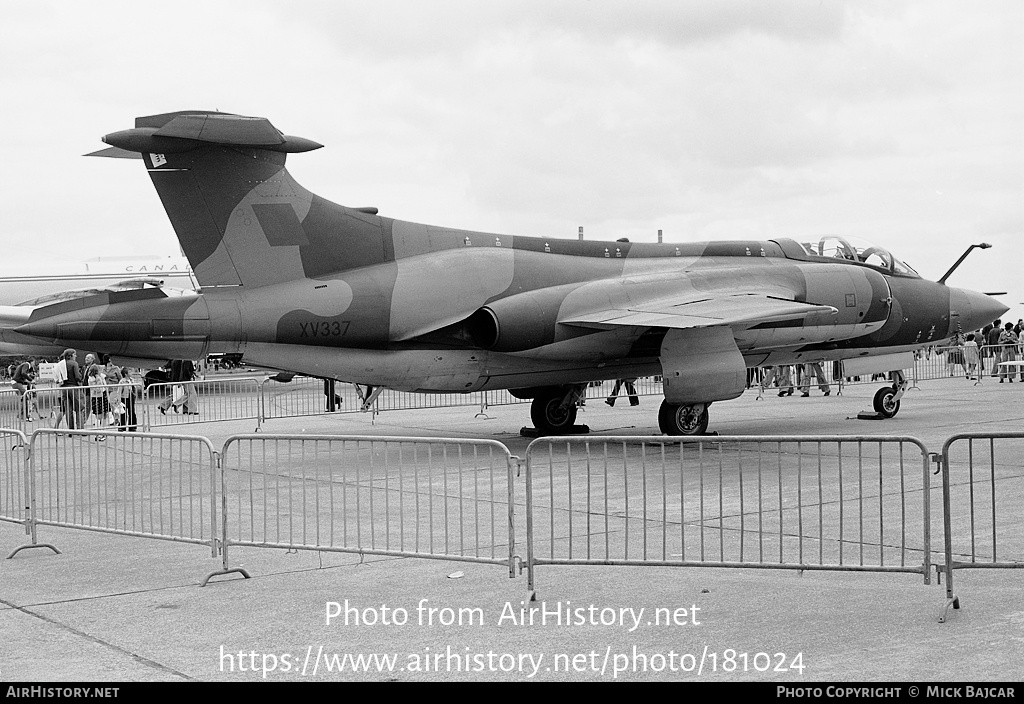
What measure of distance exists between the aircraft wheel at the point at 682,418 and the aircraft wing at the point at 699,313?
1.29 metres

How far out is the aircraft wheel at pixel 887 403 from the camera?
18109 millimetres

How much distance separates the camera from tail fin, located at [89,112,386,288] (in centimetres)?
1206

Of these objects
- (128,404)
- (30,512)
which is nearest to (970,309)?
(128,404)

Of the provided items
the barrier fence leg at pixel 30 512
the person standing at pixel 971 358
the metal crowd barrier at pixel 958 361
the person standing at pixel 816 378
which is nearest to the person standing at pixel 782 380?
the person standing at pixel 816 378

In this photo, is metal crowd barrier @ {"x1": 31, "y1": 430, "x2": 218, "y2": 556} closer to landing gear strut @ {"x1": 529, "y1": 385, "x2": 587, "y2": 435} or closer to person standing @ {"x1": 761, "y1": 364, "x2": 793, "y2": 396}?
landing gear strut @ {"x1": 529, "y1": 385, "x2": 587, "y2": 435}

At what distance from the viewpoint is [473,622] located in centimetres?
580

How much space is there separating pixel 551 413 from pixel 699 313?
331cm

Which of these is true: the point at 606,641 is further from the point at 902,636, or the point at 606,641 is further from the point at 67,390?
the point at 67,390

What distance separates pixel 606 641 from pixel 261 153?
29.6 ft

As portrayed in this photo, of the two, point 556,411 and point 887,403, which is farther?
Result: point 887,403

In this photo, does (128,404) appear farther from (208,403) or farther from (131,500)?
(131,500)

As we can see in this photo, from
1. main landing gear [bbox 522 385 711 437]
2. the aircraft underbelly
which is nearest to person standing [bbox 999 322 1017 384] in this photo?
the aircraft underbelly

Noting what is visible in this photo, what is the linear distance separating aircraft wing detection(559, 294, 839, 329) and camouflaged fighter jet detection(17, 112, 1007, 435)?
0.04 meters

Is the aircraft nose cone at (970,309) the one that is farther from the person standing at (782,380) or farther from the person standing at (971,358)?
the person standing at (971,358)
